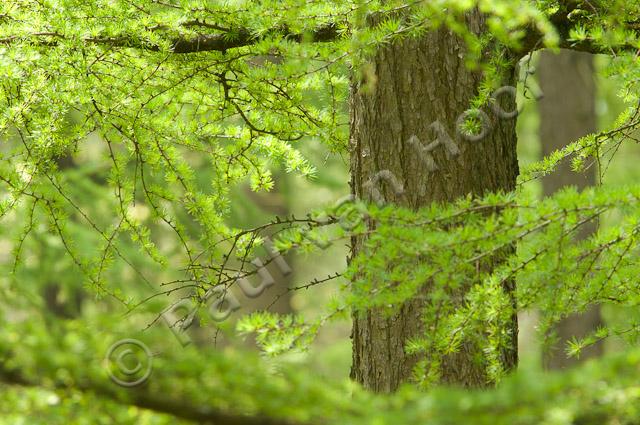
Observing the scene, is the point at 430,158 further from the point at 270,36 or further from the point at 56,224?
the point at 56,224

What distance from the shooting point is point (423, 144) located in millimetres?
2926

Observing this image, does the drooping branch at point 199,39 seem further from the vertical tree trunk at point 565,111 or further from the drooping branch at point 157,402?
the vertical tree trunk at point 565,111

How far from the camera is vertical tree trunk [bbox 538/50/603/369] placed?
292 inches

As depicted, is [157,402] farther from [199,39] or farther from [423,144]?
[199,39]

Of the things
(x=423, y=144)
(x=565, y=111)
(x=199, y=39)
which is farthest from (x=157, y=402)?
(x=565, y=111)

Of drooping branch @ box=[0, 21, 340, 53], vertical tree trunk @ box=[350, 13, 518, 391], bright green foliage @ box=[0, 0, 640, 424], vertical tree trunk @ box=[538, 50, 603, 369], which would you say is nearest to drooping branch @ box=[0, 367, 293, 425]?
bright green foliage @ box=[0, 0, 640, 424]

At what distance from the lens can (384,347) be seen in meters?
2.99

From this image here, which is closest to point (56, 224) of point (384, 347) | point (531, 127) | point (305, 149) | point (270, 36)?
point (270, 36)

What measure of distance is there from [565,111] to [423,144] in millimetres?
5213

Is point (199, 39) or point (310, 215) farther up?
point (199, 39)

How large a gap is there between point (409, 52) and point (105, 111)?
49.7 inches

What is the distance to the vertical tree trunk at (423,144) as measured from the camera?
2.92 m

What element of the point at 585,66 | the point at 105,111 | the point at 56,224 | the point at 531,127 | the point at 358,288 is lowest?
the point at 358,288

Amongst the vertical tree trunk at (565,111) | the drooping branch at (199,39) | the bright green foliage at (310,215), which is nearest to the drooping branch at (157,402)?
the bright green foliage at (310,215)
